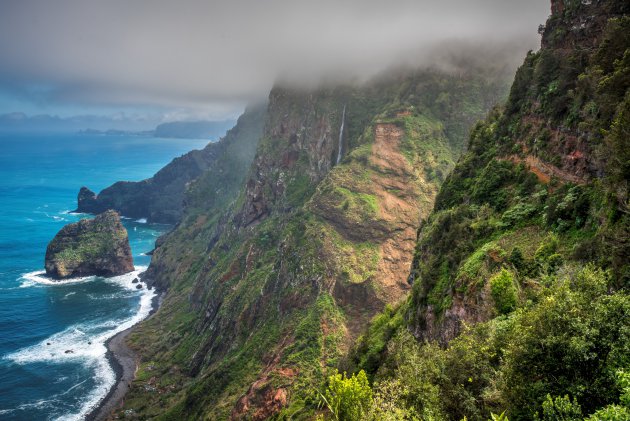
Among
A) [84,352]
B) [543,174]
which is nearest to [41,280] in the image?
[84,352]

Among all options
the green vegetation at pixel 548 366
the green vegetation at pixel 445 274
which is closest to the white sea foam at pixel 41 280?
the green vegetation at pixel 445 274

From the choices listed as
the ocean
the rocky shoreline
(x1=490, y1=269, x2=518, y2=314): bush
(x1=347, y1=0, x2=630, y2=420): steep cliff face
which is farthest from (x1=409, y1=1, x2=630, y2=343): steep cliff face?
the ocean

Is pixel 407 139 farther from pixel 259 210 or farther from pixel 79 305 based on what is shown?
pixel 79 305

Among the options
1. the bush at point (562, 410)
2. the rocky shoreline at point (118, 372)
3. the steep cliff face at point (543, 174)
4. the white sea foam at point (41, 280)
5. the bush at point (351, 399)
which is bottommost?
the rocky shoreline at point (118, 372)

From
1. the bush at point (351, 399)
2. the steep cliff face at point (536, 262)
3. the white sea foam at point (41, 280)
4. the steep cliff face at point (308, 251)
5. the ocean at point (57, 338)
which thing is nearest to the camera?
the steep cliff face at point (536, 262)

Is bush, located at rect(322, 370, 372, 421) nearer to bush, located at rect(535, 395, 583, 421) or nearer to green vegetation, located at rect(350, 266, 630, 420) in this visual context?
green vegetation, located at rect(350, 266, 630, 420)

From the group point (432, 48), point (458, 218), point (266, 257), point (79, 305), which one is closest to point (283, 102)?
point (432, 48)

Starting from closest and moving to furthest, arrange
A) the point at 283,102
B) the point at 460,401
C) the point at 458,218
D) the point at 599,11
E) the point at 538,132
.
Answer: the point at 460,401, the point at 599,11, the point at 538,132, the point at 458,218, the point at 283,102

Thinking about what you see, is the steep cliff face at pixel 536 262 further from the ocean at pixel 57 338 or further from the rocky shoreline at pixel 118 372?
the ocean at pixel 57 338
